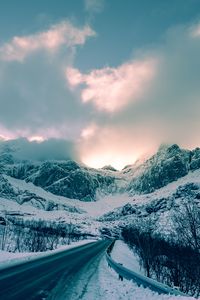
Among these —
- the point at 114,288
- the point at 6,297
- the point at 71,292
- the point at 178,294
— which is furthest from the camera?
the point at 114,288

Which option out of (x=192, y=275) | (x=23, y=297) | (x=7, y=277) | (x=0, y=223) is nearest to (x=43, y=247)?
(x=192, y=275)

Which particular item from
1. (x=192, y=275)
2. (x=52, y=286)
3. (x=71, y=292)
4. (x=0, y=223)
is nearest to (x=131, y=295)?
(x=71, y=292)

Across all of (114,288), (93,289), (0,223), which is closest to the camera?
(93,289)

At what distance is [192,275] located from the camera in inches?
1215

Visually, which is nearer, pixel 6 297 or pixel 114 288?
pixel 6 297

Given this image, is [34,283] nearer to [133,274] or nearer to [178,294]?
[133,274]

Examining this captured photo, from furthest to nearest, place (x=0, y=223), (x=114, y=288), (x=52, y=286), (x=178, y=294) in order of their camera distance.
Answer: (x=0, y=223) → (x=114, y=288) → (x=52, y=286) → (x=178, y=294)

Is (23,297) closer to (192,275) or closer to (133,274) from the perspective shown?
(133,274)

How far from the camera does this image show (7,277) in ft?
48.9

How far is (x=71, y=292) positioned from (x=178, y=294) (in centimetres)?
477

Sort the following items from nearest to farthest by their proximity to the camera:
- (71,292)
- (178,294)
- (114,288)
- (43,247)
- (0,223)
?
(178,294), (71,292), (114,288), (43,247), (0,223)

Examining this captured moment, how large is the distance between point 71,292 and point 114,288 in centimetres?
336

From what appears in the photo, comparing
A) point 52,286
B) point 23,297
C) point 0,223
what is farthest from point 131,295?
point 0,223

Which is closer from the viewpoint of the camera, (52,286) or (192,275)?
(52,286)
